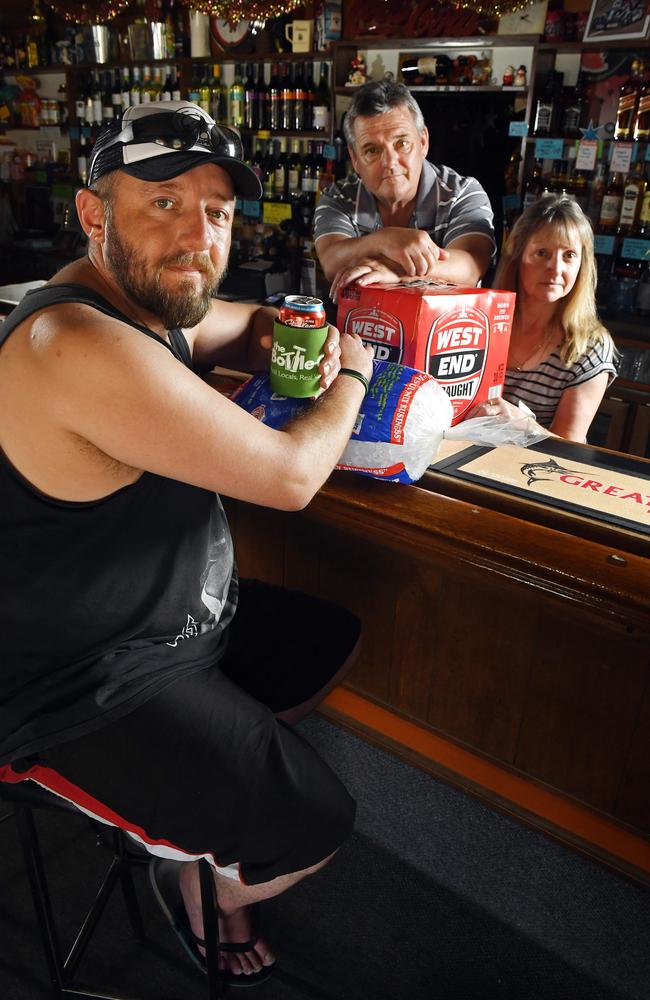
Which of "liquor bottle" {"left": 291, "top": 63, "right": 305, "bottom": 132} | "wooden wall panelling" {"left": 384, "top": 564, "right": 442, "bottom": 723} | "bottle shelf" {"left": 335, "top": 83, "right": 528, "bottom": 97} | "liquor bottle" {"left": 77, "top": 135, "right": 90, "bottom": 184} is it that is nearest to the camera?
"wooden wall panelling" {"left": 384, "top": 564, "right": 442, "bottom": 723}

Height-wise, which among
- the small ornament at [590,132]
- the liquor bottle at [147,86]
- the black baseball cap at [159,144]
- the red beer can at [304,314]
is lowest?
the red beer can at [304,314]

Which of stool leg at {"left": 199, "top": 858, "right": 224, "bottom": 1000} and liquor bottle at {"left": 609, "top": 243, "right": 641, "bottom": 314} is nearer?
stool leg at {"left": 199, "top": 858, "right": 224, "bottom": 1000}

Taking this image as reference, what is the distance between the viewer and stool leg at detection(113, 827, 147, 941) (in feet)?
4.90

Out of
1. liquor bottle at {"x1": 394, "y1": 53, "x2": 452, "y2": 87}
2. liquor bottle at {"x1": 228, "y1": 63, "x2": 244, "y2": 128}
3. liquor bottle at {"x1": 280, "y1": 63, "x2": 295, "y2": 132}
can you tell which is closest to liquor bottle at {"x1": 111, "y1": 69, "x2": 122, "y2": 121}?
liquor bottle at {"x1": 228, "y1": 63, "x2": 244, "y2": 128}

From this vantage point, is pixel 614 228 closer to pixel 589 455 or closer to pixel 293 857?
pixel 589 455

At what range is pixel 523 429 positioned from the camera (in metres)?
1.66

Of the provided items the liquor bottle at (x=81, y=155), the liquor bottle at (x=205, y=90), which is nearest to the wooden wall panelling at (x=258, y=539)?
the liquor bottle at (x=205, y=90)

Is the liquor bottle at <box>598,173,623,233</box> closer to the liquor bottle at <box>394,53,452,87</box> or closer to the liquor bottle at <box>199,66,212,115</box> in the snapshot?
the liquor bottle at <box>394,53,452,87</box>

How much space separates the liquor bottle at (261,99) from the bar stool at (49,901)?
16.4 feet

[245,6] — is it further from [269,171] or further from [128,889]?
[128,889]

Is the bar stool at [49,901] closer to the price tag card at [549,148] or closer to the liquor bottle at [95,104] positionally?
the price tag card at [549,148]

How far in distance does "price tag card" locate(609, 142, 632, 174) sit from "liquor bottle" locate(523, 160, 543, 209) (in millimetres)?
422

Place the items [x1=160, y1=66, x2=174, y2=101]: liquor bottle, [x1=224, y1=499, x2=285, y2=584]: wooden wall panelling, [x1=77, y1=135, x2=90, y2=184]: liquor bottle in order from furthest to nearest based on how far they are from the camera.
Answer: [x1=77, y1=135, x2=90, y2=184]: liquor bottle, [x1=160, y1=66, x2=174, y2=101]: liquor bottle, [x1=224, y1=499, x2=285, y2=584]: wooden wall panelling

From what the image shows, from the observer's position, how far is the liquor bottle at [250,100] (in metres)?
5.22
